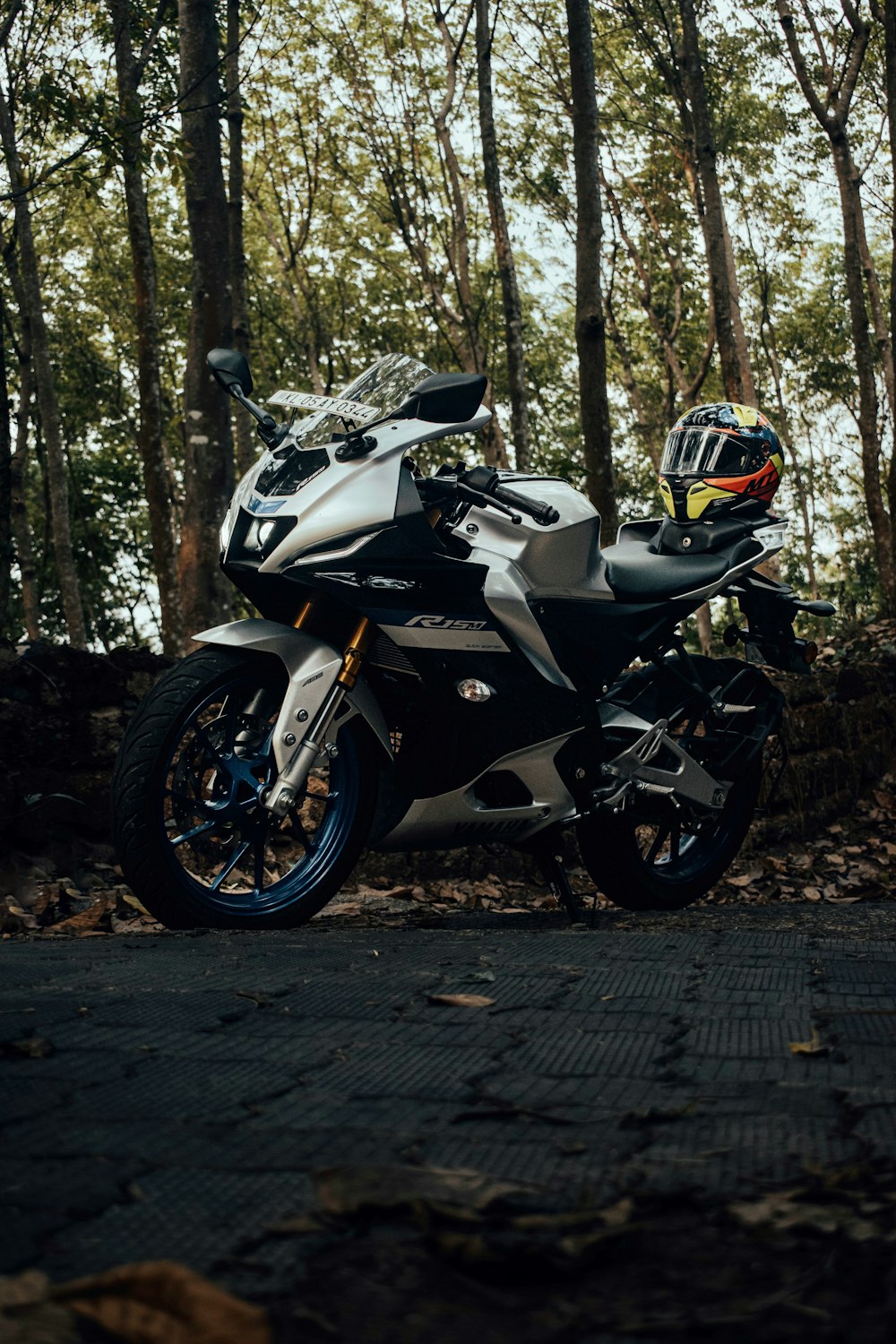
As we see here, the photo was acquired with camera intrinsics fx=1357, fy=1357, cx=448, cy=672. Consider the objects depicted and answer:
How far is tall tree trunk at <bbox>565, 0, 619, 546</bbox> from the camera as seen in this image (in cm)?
1097

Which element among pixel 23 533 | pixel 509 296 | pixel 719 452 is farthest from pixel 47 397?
pixel 719 452

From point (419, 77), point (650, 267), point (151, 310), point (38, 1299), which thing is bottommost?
point (38, 1299)

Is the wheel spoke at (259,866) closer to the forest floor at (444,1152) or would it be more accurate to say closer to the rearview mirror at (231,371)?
the forest floor at (444,1152)

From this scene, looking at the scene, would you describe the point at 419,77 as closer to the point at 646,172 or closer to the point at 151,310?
the point at 646,172

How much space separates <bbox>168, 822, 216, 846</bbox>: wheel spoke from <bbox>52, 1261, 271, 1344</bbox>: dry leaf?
9.51 feet

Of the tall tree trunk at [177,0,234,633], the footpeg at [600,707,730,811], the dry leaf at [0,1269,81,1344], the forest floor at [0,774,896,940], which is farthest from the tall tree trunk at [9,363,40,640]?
the dry leaf at [0,1269,81,1344]

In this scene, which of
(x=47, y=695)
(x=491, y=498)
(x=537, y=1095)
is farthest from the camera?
(x=47, y=695)

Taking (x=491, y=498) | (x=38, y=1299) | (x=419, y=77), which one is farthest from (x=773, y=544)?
(x=419, y=77)

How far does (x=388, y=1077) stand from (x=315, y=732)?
203 centimetres

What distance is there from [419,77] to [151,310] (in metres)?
9.82

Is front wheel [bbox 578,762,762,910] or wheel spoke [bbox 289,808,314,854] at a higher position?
wheel spoke [bbox 289,808,314,854]

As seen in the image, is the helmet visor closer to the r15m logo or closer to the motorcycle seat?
the motorcycle seat

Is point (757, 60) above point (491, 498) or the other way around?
above

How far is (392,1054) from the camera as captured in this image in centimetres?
245
